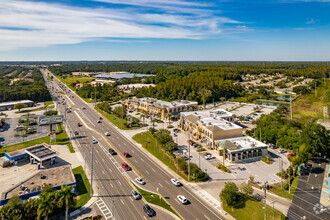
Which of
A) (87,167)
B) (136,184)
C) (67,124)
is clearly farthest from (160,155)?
(67,124)

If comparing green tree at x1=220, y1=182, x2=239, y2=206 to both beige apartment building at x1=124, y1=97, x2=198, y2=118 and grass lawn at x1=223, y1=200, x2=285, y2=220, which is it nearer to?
grass lawn at x1=223, y1=200, x2=285, y2=220

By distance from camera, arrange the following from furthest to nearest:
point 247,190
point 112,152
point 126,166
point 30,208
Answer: point 112,152 < point 126,166 < point 247,190 < point 30,208

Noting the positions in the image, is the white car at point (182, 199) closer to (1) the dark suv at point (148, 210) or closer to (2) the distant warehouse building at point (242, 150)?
(1) the dark suv at point (148, 210)

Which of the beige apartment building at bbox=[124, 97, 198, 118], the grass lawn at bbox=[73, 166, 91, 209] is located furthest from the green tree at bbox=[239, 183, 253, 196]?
the beige apartment building at bbox=[124, 97, 198, 118]

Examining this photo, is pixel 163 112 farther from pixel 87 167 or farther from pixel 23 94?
pixel 23 94

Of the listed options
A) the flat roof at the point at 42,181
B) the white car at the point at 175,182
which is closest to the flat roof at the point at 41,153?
the flat roof at the point at 42,181

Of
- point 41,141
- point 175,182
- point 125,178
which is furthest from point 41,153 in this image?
point 175,182

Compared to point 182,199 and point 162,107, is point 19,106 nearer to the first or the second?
point 162,107
